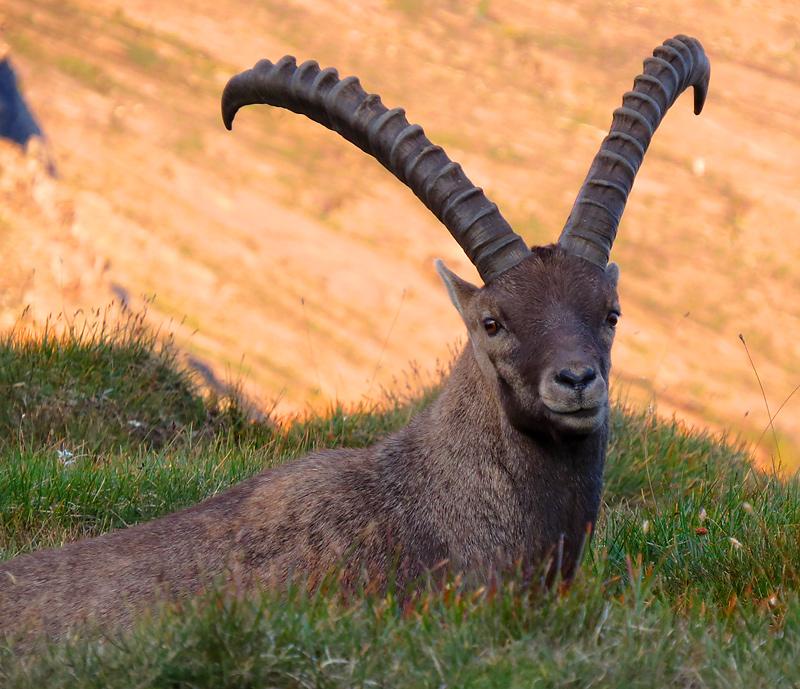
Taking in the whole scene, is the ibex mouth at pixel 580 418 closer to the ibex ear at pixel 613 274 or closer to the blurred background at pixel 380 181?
the ibex ear at pixel 613 274

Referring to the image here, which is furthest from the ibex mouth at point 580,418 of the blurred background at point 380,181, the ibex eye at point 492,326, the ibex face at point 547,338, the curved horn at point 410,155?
the blurred background at point 380,181

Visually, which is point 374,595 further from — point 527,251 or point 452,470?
point 527,251

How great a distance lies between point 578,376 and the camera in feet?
15.1

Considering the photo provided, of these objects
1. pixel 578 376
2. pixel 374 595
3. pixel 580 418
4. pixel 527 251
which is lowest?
pixel 374 595

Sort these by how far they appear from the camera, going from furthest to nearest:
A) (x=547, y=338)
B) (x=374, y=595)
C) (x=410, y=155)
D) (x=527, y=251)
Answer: (x=410, y=155) < (x=527, y=251) < (x=547, y=338) < (x=374, y=595)

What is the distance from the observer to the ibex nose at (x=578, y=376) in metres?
4.60

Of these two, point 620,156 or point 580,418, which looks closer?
point 580,418

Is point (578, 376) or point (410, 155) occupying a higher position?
point (410, 155)

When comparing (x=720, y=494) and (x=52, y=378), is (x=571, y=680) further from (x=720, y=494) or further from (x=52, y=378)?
(x=52, y=378)

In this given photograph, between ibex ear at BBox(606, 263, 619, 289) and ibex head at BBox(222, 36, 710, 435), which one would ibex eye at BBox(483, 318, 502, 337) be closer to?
ibex head at BBox(222, 36, 710, 435)

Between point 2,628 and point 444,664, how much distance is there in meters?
2.16

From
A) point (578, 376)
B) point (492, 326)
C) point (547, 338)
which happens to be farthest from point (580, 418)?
point (492, 326)

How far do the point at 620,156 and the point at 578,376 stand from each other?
138 centimetres

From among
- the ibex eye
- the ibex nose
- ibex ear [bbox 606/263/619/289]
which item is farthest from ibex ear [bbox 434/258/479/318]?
the ibex nose
